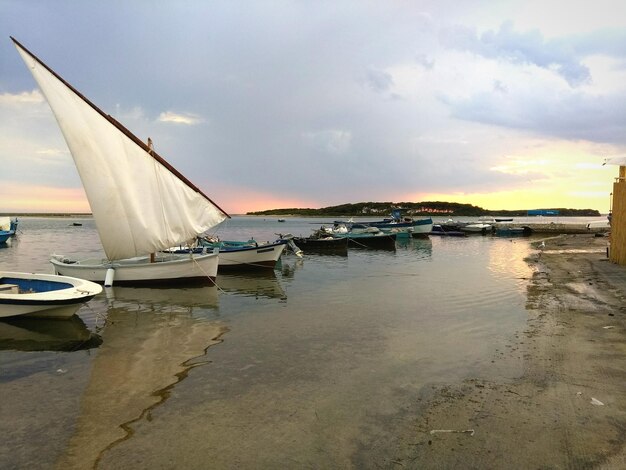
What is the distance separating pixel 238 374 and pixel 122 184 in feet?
41.1

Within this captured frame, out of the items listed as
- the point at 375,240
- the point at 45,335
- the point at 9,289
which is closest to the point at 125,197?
the point at 9,289

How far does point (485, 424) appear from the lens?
625 cm

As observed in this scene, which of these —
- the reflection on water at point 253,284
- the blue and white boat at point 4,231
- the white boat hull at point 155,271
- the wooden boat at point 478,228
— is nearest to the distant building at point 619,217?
the reflection on water at point 253,284

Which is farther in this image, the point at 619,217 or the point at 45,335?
the point at 619,217

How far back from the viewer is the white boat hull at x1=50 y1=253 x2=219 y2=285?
20719mm

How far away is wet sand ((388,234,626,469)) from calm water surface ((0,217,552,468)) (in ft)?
1.42

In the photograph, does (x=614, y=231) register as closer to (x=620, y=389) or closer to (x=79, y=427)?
(x=620, y=389)

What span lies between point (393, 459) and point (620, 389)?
4.46m

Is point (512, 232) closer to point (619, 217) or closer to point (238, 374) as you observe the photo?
point (619, 217)

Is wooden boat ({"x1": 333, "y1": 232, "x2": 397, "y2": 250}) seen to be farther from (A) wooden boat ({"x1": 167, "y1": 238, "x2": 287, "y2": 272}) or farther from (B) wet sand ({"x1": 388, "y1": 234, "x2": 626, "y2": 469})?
(B) wet sand ({"x1": 388, "y1": 234, "x2": 626, "y2": 469})

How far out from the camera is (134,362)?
9.91 m

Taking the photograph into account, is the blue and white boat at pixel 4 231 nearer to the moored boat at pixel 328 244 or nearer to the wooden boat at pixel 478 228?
the moored boat at pixel 328 244

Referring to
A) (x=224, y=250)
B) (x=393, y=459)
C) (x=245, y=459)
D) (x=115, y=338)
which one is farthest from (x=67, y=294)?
(x=224, y=250)

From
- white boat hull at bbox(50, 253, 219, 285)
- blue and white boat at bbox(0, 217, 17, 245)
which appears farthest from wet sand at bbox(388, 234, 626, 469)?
blue and white boat at bbox(0, 217, 17, 245)
